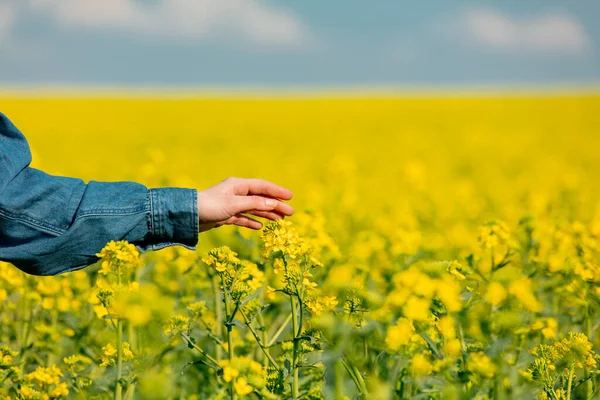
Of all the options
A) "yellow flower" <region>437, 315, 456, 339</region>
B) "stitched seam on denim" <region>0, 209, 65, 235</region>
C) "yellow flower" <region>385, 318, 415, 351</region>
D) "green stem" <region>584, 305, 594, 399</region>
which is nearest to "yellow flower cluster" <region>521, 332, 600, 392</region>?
"green stem" <region>584, 305, 594, 399</region>

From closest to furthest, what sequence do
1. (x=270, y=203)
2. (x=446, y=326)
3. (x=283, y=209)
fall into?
(x=446, y=326)
(x=270, y=203)
(x=283, y=209)

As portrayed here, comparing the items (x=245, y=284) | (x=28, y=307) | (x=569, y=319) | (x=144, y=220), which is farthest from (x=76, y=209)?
(x=569, y=319)

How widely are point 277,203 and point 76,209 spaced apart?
2.12ft

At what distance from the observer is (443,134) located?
55.8 feet

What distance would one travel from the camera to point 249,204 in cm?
222

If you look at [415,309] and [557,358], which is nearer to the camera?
[415,309]

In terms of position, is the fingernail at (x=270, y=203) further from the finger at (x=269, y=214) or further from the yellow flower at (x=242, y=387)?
the yellow flower at (x=242, y=387)

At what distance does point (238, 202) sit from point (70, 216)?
1.66ft

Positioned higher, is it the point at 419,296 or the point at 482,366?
the point at 419,296

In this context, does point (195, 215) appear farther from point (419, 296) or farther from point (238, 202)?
point (419, 296)

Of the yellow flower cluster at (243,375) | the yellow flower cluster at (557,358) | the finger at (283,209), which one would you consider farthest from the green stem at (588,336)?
the yellow flower cluster at (243,375)

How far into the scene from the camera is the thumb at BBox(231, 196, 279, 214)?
221 cm

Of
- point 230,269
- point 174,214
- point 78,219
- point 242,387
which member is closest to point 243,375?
point 242,387

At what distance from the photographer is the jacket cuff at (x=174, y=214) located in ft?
6.95
